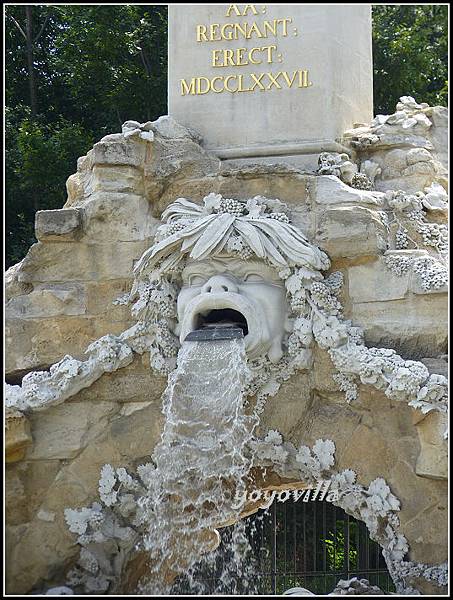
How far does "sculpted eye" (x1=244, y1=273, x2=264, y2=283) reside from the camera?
10.2 metres

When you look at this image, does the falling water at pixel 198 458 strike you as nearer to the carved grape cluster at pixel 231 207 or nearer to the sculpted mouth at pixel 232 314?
the sculpted mouth at pixel 232 314

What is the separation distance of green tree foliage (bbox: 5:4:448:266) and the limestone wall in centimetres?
421

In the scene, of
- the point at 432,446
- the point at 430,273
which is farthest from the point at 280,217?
the point at 432,446

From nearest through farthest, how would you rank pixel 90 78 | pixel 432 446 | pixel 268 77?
pixel 432 446 → pixel 268 77 → pixel 90 78

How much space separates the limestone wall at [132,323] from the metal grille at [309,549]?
303 cm

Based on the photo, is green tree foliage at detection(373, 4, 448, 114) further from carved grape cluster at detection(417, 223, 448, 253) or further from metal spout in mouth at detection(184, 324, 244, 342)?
metal spout in mouth at detection(184, 324, 244, 342)

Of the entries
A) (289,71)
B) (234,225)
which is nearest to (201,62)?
(289,71)

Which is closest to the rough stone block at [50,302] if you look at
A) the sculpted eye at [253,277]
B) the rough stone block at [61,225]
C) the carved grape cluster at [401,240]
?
the rough stone block at [61,225]

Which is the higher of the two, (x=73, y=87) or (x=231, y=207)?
(x=73, y=87)

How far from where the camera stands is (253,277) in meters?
10.2

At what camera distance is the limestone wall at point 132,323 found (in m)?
9.88

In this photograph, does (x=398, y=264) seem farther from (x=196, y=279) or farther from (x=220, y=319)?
(x=196, y=279)

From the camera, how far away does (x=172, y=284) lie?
1038 cm

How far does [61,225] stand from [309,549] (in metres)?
5.02
